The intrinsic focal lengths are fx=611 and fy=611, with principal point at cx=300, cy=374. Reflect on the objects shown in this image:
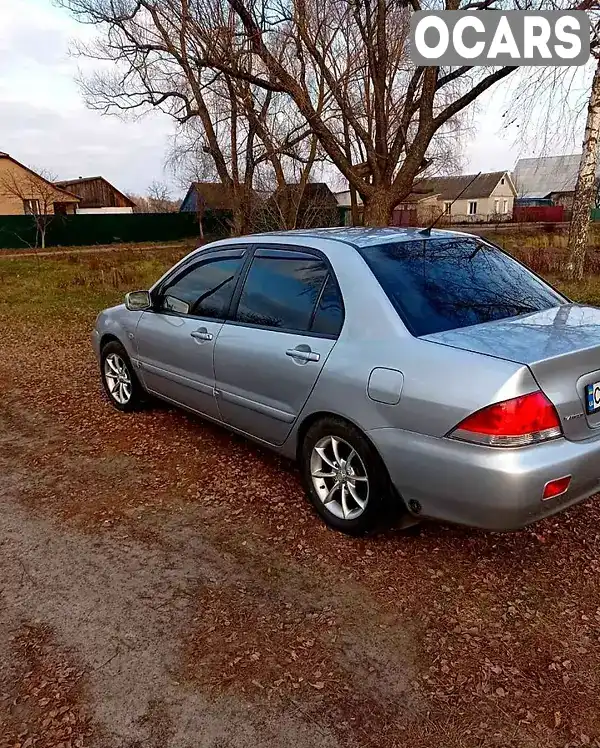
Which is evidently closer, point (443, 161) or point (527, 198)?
point (443, 161)

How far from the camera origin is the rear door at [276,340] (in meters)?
3.43

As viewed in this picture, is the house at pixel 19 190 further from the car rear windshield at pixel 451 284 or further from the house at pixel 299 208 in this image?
the car rear windshield at pixel 451 284

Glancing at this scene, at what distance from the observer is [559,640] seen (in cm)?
257

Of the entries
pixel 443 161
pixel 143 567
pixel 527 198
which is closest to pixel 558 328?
pixel 143 567

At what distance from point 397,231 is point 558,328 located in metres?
1.35

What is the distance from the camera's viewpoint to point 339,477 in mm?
3355

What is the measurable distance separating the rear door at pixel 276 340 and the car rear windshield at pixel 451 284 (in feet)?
1.15

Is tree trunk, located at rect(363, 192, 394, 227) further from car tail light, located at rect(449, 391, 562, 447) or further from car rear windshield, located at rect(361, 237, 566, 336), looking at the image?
car tail light, located at rect(449, 391, 562, 447)

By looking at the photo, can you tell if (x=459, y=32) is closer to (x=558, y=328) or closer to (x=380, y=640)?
(x=558, y=328)

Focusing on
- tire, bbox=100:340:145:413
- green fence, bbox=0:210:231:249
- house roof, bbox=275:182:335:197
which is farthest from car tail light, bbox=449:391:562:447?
green fence, bbox=0:210:231:249

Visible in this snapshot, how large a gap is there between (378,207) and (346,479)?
438 inches

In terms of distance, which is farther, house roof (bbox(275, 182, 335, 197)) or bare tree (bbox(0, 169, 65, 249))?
bare tree (bbox(0, 169, 65, 249))

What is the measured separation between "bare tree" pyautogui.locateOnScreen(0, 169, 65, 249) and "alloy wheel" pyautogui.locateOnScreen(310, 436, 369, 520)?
1277 inches

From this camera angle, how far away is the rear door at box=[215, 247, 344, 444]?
343cm
